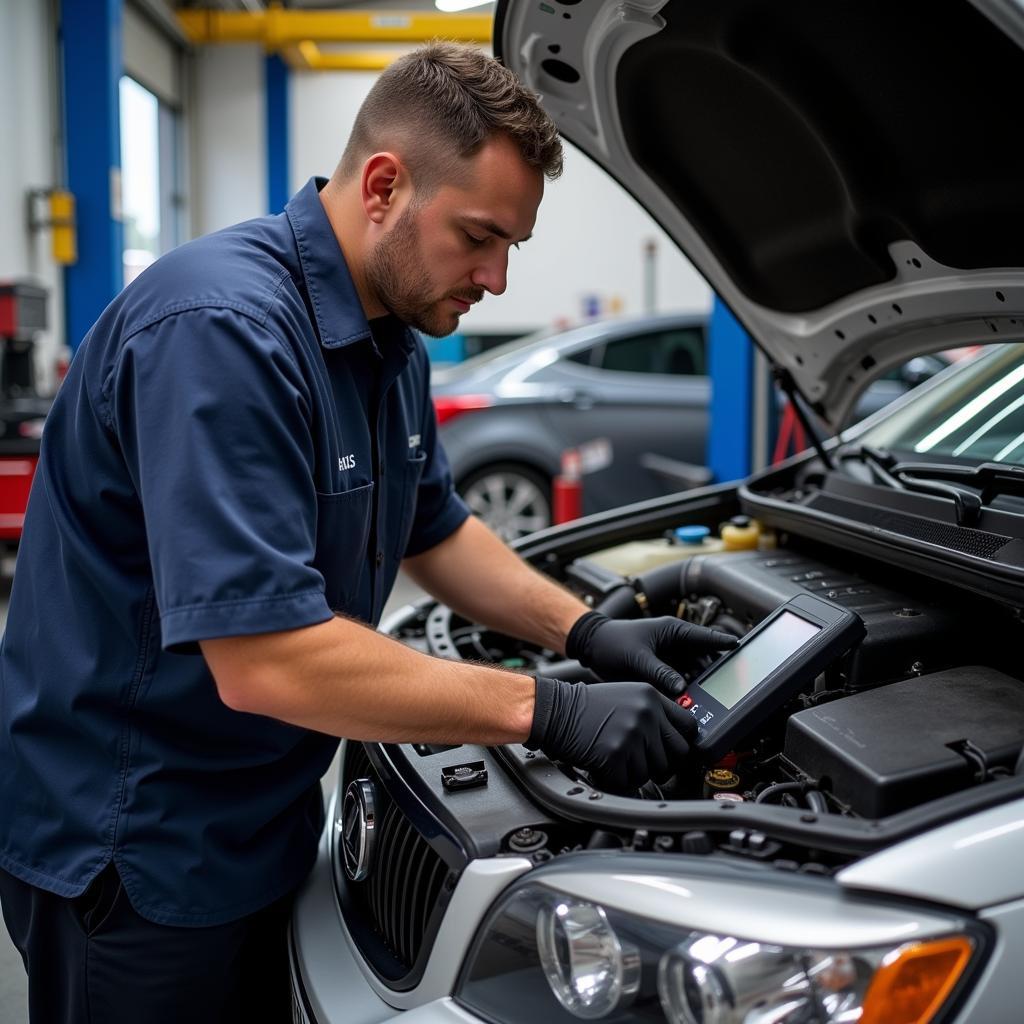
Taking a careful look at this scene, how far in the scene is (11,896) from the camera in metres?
1.34

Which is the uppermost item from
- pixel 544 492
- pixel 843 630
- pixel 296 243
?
pixel 296 243

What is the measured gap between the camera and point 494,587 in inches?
69.7

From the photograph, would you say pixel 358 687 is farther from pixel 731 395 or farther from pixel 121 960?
pixel 731 395

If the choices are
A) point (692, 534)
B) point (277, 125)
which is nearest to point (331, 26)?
point (277, 125)

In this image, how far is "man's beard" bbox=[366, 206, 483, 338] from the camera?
130 centimetres

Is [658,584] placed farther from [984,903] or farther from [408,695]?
[984,903]

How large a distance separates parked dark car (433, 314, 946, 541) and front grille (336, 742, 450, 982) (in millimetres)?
3825

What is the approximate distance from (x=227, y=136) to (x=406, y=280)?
35.7ft

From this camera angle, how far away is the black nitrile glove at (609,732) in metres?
1.20

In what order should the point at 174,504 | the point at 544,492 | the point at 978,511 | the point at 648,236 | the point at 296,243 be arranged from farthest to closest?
1. the point at 648,236
2. the point at 544,492
3. the point at 978,511
4. the point at 296,243
5. the point at 174,504

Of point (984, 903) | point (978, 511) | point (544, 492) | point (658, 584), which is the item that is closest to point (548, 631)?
point (658, 584)

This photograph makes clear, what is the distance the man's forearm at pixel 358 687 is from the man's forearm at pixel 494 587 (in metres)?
0.51

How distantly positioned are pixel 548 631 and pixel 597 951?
789mm

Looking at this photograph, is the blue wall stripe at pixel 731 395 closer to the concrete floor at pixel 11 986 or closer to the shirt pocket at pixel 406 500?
the shirt pocket at pixel 406 500
